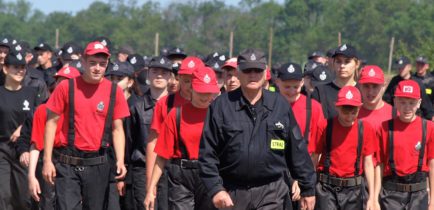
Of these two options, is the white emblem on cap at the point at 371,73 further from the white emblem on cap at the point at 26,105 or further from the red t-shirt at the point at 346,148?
the white emblem on cap at the point at 26,105

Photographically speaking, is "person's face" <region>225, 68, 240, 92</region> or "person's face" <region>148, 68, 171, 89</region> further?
"person's face" <region>148, 68, 171, 89</region>

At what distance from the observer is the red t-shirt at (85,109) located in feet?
34.7

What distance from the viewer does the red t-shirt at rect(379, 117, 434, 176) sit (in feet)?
36.4

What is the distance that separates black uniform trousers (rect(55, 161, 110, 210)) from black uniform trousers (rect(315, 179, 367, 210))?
7.07 feet

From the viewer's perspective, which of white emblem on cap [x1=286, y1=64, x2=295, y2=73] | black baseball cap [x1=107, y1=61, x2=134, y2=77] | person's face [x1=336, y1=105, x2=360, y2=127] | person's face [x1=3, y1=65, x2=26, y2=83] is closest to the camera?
person's face [x1=336, y1=105, x2=360, y2=127]

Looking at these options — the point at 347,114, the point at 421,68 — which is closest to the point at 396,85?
the point at 421,68

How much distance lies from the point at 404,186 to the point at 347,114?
0.94 meters

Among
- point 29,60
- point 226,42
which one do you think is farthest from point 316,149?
point 226,42

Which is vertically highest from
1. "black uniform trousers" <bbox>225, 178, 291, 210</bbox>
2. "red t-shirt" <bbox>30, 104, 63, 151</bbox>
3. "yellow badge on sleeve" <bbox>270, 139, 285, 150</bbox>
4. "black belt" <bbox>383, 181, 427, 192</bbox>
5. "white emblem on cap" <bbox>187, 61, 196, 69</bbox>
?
"white emblem on cap" <bbox>187, 61, 196, 69</bbox>

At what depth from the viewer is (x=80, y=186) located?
1074 cm

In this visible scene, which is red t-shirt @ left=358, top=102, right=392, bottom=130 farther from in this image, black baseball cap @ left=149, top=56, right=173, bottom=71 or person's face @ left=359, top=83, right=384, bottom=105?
black baseball cap @ left=149, top=56, right=173, bottom=71

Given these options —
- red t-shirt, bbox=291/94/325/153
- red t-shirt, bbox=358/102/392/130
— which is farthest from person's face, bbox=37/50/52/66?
red t-shirt, bbox=358/102/392/130

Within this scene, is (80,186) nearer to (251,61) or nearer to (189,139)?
(189,139)

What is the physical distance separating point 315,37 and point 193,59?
84.3 m
